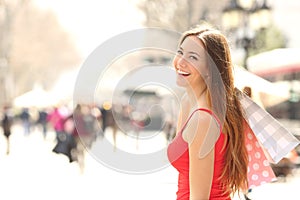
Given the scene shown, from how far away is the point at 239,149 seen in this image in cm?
279

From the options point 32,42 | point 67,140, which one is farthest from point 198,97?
point 32,42

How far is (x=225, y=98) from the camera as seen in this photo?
270 centimetres

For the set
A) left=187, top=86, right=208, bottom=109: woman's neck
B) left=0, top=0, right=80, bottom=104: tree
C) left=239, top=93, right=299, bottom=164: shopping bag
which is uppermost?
left=187, top=86, right=208, bottom=109: woman's neck

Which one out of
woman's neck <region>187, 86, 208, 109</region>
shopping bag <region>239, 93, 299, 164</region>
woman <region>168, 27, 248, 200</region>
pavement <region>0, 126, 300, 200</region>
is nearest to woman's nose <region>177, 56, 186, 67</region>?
woman <region>168, 27, 248, 200</region>

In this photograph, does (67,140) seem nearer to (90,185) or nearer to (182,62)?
(90,185)

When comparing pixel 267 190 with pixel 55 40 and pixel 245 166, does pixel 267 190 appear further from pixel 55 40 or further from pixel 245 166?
pixel 55 40

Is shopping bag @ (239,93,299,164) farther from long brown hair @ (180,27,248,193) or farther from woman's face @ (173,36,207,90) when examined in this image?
woman's face @ (173,36,207,90)

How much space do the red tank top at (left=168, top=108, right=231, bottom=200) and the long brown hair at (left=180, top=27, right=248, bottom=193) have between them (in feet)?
0.10

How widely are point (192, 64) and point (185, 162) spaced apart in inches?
14.0

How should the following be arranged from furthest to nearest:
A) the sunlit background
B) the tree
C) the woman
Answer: the tree → the sunlit background → the woman

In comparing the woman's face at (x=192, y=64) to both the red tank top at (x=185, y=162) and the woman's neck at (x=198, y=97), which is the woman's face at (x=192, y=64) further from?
the red tank top at (x=185, y=162)

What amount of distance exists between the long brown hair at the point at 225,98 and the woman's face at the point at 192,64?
0.9 inches

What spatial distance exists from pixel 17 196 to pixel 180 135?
27.6 feet

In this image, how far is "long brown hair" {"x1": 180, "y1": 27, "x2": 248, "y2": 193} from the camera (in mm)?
2697
